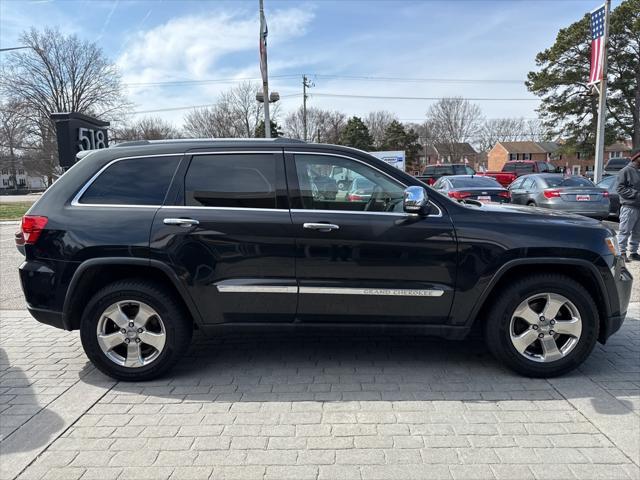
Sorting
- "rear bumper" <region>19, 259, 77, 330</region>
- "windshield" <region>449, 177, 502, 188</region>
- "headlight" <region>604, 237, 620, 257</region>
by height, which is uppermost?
"windshield" <region>449, 177, 502, 188</region>

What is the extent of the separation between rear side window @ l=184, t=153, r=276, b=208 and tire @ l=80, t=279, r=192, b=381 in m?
0.83

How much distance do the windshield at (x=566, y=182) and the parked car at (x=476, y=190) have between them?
1042 millimetres

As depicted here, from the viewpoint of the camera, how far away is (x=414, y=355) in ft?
13.5

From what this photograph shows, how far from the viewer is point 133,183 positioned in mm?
3660

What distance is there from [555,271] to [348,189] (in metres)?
1.82

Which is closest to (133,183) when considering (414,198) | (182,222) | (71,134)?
(182,222)

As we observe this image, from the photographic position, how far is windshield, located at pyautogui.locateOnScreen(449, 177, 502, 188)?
12.0 m

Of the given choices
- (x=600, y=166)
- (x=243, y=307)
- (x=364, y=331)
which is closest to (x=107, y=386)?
(x=243, y=307)

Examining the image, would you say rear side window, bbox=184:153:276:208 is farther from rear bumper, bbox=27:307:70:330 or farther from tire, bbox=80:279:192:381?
rear bumper, bbox=27:307:70:330

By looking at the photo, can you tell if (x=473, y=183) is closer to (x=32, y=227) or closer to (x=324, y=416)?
Answer: (x=324, y=416)

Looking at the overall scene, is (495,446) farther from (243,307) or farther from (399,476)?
(243,307)

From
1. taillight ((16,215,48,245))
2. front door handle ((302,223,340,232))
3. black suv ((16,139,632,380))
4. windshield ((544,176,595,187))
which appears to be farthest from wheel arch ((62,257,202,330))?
windshield ((544,176,595,187))

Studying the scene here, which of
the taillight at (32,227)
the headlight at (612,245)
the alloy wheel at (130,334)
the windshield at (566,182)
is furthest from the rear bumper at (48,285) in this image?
the windshield at (566,182)

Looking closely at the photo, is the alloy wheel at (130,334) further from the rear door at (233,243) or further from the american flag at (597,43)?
the american flag at (597,43)
